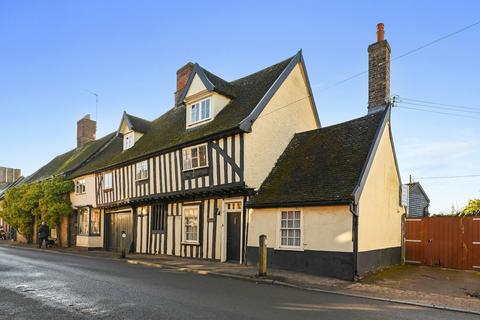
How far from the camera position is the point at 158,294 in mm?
8617

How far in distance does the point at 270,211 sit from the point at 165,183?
6872mm

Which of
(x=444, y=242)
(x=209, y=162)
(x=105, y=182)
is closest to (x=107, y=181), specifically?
(x=105, y=182)

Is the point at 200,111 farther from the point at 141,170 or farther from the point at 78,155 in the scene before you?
the point at 78,155

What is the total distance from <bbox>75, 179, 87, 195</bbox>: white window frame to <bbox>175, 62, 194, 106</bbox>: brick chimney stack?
883cm

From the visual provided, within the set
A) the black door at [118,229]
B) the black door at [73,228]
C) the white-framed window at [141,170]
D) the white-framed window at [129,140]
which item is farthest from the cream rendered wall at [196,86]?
the black door at [73,228]

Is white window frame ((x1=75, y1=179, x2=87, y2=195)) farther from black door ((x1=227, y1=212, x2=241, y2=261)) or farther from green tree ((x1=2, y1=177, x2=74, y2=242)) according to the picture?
black door ((x1=227, y1=212, x2=241, y2=261))

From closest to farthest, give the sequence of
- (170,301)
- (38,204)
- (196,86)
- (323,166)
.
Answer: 1. (170,301)
2. (323,166)
3. (196,86)
4. (38,204)

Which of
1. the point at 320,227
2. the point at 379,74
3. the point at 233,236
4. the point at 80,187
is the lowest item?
the point at 233,236

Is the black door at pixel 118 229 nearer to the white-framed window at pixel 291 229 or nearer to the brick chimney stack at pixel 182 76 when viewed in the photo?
the brick chimney stack at pixel 182 76

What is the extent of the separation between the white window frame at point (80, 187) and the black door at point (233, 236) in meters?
14.9

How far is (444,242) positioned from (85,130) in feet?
104

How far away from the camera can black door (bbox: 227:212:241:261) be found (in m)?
16.0

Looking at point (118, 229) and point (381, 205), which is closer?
point (381, 205)

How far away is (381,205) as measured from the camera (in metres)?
14.5
